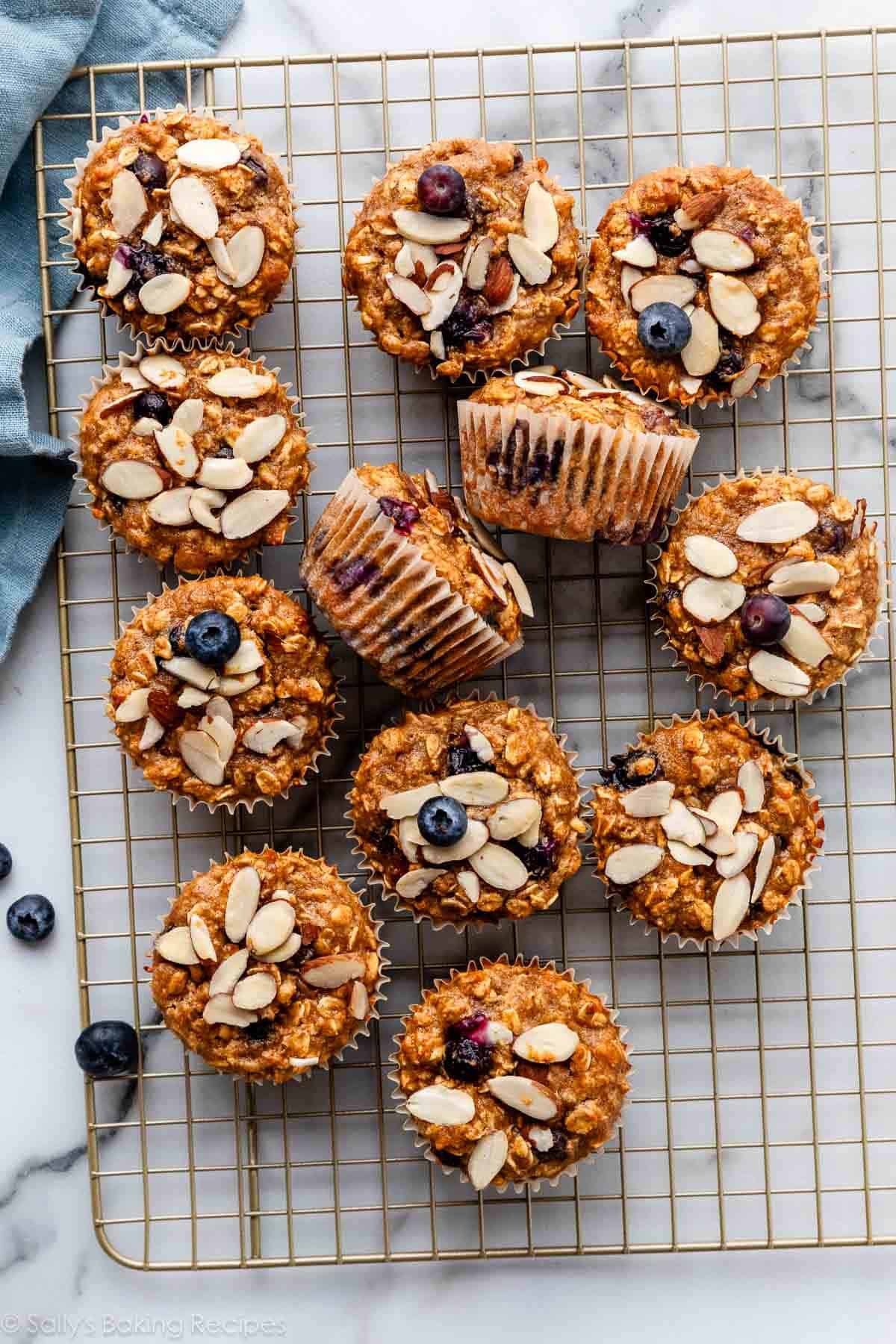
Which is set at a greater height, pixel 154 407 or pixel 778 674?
pixel 154 407

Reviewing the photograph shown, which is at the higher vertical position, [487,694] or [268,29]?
[268,29]

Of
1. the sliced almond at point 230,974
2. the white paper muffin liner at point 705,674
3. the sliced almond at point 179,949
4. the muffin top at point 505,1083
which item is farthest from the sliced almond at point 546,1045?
the white paper muffin liner at point 705,674

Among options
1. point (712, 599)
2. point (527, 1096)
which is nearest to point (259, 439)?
point (712, 599)

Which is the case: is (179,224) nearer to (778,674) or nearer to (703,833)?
(778,674)

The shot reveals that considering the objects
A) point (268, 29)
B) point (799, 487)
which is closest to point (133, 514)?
point (268, 29)

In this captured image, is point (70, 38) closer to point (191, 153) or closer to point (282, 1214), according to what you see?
point (191, 153)
